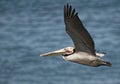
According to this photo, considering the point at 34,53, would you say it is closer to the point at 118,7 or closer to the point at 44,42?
the point at 44,42

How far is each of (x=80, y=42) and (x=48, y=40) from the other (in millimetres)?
12095

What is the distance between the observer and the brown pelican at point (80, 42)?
8445mm

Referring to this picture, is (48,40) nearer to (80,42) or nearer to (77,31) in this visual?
(80,42)

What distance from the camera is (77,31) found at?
27.9ft

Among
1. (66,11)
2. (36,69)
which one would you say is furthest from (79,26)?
(36,69)

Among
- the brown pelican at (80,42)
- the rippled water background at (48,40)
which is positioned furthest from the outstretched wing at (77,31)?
the rippled water background at (48,40)

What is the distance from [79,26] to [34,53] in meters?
10.8

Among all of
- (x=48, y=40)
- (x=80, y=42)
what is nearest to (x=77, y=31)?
(x=80, y=42)

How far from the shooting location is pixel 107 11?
2278 cm

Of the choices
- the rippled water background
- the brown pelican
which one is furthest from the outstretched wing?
the rippled water background

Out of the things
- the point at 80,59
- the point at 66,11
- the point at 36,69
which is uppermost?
the point at 66,11

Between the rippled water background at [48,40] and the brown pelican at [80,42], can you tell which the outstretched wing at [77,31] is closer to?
the brown pelican at [80,42]

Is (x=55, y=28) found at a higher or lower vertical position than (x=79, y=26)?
lower

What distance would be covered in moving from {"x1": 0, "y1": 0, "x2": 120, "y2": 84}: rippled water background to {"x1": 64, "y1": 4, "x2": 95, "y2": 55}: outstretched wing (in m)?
7.94
